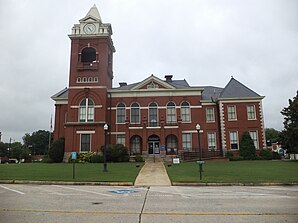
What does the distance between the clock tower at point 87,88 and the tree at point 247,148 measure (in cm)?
1867

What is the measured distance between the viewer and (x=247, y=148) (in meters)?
35.9

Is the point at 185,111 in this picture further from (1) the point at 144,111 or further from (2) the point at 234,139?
(2) the point at 234,139

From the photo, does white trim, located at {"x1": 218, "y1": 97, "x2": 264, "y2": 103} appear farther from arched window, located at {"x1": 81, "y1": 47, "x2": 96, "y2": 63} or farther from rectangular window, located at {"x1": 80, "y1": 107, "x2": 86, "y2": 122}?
arched window, located at {"x1": 81, "y1": 47, "x2": 96, "y2": 63}

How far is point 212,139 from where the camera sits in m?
38.8

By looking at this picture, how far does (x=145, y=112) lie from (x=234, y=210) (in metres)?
31.7

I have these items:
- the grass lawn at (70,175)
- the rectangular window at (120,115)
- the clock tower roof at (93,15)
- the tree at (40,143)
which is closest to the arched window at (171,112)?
the rectangular window at (120,115)

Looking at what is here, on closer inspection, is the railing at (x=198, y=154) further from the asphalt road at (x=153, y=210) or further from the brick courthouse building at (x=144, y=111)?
the asphalt road at (x=153, y=210)

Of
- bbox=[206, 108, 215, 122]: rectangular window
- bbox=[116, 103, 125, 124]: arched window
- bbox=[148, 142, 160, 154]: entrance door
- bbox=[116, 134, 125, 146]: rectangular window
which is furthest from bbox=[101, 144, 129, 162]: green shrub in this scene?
bbox=[206, 108, 215, 122]: rectangular window

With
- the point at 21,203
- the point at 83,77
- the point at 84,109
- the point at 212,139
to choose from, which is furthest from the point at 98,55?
the point at 21,203

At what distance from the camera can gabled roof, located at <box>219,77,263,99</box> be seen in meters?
38.9

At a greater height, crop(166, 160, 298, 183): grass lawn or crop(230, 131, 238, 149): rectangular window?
crop(230, 131, 238, 149): rectangular window

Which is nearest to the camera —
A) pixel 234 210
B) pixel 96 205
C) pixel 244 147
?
pixel 234 210

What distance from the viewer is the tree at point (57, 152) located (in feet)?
118

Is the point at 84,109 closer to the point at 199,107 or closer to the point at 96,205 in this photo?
the point at 199,107
